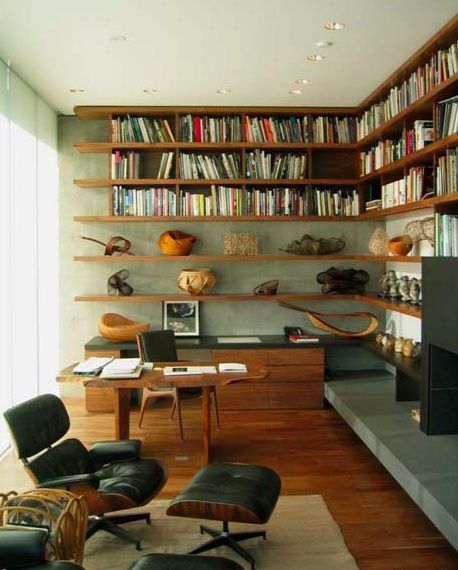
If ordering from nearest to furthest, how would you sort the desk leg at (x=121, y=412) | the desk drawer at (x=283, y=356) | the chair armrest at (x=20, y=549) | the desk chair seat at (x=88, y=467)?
the chair armrest at (x=20, y=549)
the desk chair seat at (x=88, y=467)
the desk leg at (x=121, y=412)
the desk drawer at (x=283, y=356)

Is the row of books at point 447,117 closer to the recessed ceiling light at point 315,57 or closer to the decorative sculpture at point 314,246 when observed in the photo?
the recessed ceiling light at point 315,57

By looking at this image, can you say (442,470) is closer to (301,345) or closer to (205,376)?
(205,376)

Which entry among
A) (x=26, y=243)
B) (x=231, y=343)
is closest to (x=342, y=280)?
(x=231, y=343)

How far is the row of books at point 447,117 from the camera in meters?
4.11

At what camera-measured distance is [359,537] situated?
340cm

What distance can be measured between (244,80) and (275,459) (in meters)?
3.05

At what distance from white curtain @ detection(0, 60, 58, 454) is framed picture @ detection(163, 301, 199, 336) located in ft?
3.76

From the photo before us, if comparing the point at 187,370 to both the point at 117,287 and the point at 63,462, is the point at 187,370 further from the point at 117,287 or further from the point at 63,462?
the point at 117,287

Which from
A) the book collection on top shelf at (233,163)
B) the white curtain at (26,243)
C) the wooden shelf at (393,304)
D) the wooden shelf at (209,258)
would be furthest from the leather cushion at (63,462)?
the book collection on top shelf at (233,163)

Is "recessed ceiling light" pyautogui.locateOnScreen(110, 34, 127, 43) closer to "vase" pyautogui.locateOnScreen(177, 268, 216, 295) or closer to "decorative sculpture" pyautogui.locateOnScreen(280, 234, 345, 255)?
"vase" pyautogui.locateOnScreen(177, 268, 216, 295)

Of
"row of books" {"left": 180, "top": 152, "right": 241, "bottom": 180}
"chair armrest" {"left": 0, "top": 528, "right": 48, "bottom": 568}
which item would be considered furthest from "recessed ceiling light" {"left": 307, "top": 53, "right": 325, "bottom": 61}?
"chair armrest" {"left": 0, "top": 528, "right": 48, "bottom": 568}

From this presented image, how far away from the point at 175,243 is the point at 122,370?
2.20m

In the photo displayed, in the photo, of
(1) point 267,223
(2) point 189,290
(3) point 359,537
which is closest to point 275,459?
(3) point 359,537

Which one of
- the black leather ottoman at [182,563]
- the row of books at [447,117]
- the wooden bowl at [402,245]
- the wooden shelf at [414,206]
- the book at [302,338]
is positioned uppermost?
the row of books at [447,117]
